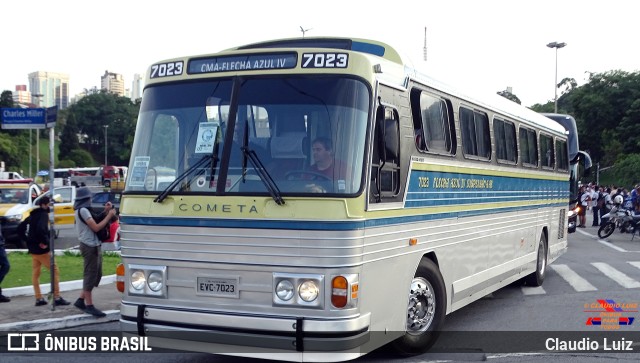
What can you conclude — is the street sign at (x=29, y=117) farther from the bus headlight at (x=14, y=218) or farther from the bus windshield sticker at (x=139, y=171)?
the bus headlight at (x=14, y=218)

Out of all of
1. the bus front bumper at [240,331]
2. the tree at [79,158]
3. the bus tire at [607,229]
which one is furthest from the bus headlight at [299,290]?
the tree at [79,158]

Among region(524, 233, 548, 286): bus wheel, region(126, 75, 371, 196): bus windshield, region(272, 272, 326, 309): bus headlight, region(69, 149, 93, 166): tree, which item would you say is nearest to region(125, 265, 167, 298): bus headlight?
region(126, 75, 371, 196): bus windshield

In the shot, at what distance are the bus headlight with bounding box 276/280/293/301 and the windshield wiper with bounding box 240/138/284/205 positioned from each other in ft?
2.30

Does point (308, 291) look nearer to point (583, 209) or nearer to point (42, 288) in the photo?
point (42, 288)

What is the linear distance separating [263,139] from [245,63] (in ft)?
2.59

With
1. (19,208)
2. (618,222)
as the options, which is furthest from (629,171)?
(19,208)

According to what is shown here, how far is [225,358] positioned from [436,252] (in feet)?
8.79

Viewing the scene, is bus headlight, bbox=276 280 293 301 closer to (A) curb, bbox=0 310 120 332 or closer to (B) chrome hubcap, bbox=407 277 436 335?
(B) chrome hubcap, bbox=407 277 436 335

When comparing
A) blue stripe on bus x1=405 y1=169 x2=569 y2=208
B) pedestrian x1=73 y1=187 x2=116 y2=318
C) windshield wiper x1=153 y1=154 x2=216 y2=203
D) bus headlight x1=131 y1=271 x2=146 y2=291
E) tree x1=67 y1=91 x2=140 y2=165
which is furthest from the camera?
tree x1=67 y1=91 x2=140 y2=165

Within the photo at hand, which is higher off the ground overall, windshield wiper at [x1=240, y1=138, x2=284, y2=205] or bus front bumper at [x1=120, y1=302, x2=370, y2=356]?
windshield wiper at [x1=240, y1=138, x2=284, y2=205]

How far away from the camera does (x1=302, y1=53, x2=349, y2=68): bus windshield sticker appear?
6.52 m

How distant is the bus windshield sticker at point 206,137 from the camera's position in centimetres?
666

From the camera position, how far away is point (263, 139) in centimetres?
654

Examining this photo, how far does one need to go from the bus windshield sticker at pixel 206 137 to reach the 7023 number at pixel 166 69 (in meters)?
0.69
